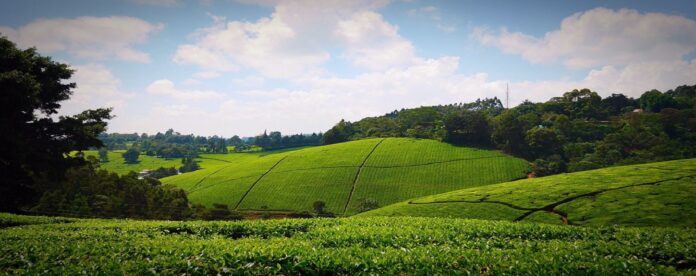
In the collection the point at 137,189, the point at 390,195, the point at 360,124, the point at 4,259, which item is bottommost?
the point at 390,195

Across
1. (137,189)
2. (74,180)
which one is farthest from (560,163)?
(74,180)

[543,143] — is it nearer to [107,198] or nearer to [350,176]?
[350,176]

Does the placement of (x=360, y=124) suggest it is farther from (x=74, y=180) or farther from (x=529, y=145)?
(x=74, y=180)

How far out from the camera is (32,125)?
120 feet

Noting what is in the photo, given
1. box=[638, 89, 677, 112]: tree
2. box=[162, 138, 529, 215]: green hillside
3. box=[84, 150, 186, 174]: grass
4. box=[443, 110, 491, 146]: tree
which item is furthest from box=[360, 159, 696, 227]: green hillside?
box=[84, 150, 186, 174]: grass

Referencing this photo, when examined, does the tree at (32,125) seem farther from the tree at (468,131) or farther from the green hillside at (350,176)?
the tree at (468,131)

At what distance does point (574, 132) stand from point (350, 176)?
269 ft

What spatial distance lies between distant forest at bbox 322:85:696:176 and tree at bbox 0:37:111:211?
305 feet

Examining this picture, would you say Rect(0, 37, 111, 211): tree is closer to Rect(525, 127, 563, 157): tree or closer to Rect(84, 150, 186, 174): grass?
Rect(525, 127, 563, 157): tree

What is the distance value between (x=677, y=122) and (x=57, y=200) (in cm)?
17004

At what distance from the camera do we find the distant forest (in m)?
96.5

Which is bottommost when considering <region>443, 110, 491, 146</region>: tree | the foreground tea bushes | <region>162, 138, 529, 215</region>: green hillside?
<region>162, 138, 529, 215</region>: green hillside

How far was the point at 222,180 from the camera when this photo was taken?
342 feet

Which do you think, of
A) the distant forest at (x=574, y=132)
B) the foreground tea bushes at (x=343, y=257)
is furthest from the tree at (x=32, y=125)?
the distant forest at (x=574, y=132)
